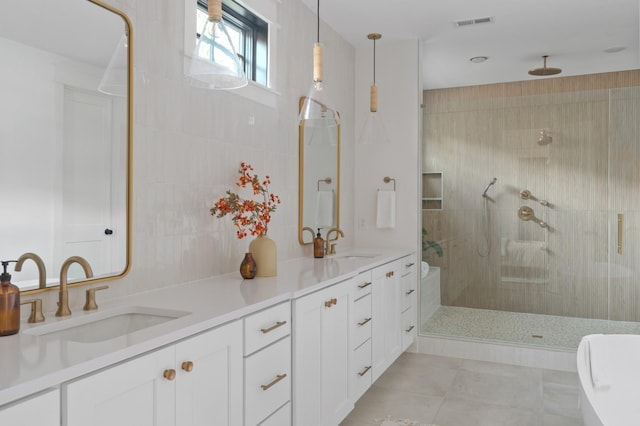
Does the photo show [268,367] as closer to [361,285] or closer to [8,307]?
[8,307]

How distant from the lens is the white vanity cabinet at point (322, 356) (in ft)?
7.38

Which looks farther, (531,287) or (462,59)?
(462,59)

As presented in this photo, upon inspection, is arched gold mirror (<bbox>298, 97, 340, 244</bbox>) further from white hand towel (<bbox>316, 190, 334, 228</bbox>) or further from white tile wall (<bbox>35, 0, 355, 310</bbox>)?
white tile wall (<bbox>35, 0, 355, 310</bbox>)

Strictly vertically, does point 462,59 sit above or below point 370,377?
above

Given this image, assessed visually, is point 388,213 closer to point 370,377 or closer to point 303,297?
point 370,377

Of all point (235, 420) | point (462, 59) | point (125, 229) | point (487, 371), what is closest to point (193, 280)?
point (125, 229)

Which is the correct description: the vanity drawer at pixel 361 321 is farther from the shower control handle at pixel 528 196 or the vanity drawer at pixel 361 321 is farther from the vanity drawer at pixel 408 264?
the shower control handle at pixel 528 196

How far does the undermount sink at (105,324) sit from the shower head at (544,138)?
3.33 metres

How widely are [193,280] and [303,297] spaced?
59 cm

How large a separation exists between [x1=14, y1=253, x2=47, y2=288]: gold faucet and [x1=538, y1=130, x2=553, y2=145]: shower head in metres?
3.65

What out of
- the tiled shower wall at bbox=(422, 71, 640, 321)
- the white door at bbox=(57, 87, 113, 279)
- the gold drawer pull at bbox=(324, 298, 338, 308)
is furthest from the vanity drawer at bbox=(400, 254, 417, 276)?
the white door at bbox=(57, 87, 113, 279)

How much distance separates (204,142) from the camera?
2.55m

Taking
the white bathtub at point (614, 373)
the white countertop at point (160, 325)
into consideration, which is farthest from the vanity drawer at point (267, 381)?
the white bathtub at point (614, 373)

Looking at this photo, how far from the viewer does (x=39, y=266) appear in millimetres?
1669
